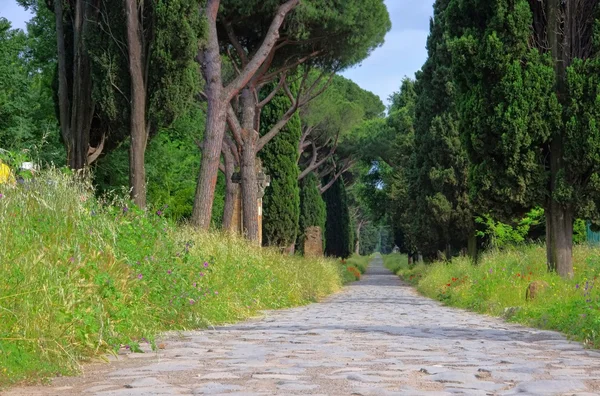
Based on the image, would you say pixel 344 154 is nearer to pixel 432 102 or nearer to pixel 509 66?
pixel 432 102

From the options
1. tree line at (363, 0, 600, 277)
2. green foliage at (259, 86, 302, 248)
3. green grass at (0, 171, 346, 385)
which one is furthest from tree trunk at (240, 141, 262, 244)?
green foliage at (259, 86, 302, 248)

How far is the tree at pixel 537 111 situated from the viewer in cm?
1545

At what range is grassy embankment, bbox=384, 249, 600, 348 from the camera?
381 inches

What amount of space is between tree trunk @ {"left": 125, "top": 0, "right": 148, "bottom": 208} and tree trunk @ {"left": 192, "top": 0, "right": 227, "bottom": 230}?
146 cm

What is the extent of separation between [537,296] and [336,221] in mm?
39519

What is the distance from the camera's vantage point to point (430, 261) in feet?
112

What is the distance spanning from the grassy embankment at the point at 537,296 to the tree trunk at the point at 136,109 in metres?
6.68

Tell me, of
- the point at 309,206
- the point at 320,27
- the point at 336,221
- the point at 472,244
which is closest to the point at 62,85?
the point at 320,27

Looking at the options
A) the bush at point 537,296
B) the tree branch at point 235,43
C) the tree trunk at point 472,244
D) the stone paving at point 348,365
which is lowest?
the stone paving at point 348,365

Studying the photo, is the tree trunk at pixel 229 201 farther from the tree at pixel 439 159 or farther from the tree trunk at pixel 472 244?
the tree trunk at pixel 472 244

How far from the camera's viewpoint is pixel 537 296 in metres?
13.3

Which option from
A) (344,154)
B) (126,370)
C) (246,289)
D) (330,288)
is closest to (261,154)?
(330,288)

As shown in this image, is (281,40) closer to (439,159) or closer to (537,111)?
(537,111)

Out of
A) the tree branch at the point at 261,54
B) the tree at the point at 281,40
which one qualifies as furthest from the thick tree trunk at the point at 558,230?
the tree at the point at 281,40
